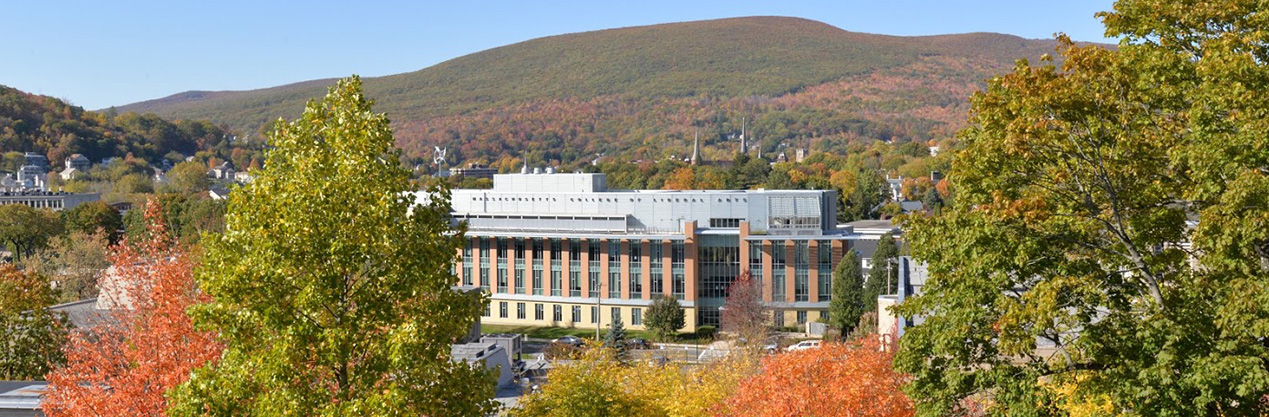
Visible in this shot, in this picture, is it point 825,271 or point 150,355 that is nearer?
point 150,355

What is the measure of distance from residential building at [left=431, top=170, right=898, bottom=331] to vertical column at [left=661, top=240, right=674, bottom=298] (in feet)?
0.19

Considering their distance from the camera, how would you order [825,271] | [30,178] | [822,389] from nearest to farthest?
[822,389] → [825,271] → [30,178]

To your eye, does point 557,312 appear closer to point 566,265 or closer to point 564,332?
point 564,332

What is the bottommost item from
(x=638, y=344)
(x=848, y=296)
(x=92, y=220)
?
(x=638, y=344)

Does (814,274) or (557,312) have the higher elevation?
(814,274)

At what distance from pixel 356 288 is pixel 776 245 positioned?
54.0 m

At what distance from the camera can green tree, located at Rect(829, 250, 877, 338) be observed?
59406 mm

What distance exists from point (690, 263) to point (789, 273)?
5685mm

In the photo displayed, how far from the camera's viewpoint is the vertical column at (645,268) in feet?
225

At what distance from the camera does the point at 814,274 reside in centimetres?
6644

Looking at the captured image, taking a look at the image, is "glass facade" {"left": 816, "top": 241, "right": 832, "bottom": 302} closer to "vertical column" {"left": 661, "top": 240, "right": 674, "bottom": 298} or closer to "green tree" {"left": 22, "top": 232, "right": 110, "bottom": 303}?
"vertical column" {"left": 661, "top": 240, "right": 674, "bottom": 298}

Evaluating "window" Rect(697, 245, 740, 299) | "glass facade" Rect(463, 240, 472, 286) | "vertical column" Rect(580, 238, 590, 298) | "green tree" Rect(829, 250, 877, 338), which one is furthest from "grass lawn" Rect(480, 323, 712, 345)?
"green tree" Rect(829, 250, 877, 338)

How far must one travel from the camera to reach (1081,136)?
16703 millimetres

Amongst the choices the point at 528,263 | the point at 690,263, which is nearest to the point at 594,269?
the point at 528,263
